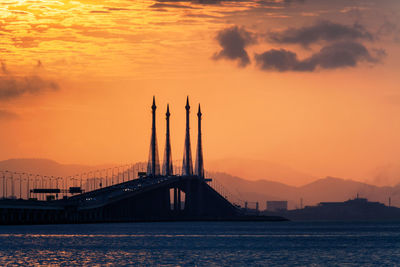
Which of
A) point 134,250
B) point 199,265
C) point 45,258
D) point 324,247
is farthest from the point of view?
point 324,247

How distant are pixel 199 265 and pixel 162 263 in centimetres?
460

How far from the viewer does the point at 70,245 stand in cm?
12850

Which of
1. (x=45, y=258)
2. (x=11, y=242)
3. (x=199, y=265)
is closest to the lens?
(x=199, y=265)

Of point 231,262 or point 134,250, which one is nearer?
point 231,262

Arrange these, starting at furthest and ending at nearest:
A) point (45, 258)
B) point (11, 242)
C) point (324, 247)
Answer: point (11, 242) < point (324, 247) < point (45, 258)

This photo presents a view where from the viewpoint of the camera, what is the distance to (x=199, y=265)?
308 ft

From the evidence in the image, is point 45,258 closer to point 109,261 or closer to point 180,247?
point 109,261

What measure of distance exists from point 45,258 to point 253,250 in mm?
27442

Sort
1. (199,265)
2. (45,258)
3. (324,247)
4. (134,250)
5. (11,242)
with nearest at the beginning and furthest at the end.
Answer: (199,265) → (45,258) → (134,250) → (324,247) → (11,242)

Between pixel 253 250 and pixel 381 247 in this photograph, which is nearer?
pixel 253 250

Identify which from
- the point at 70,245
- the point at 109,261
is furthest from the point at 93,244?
the point at 109,261

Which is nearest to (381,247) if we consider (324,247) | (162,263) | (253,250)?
(324,247)

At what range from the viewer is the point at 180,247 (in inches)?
4924

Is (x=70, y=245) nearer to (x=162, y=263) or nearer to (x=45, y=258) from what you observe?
(x=45, y=258)
